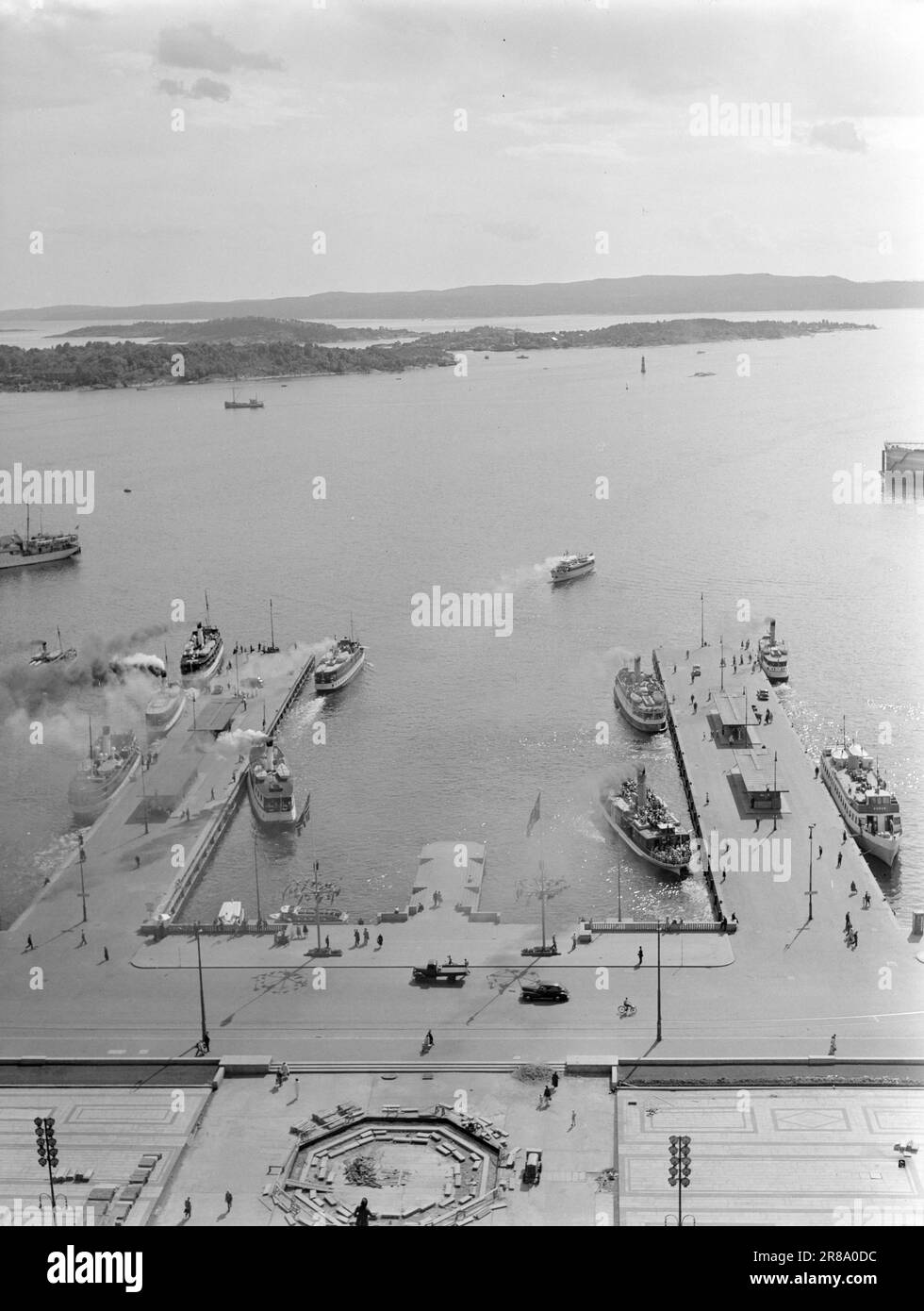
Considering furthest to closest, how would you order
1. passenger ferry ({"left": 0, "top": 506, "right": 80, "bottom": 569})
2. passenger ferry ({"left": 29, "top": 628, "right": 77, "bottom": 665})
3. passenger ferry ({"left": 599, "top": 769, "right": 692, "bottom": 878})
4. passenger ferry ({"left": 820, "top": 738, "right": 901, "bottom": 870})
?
1. passenger ferry ({"left": 0, "top": 506, "right": 80, "bottom": 569})
2. passenger ferry ({"left": 29, "top": 628, "right": 77, "bottom": 665})
3. passenger ferry ({"left": 820, "top": 738, "right": 901, "bottom": 870})
4. passenger ferry ({"left": 599, "top": 769, "right": 692, "bottom": 878})

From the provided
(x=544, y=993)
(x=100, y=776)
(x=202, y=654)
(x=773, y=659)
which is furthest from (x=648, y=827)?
(x=202, y=654)

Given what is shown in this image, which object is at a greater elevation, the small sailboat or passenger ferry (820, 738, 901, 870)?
the small sailboat

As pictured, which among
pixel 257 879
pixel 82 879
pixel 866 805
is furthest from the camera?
pixel 866 805

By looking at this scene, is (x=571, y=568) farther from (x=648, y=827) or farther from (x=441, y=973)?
(x=441, y=973)

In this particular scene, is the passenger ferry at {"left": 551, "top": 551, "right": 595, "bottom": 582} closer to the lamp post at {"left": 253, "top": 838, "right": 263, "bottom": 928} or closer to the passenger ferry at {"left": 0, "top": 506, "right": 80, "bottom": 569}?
the passenger ferry at {"left": 0, "top": 506, "right": 80, "bottom": 569}

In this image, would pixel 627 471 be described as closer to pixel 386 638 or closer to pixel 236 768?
pixel 386 638

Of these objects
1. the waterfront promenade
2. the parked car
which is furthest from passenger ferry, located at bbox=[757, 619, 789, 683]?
the parked car

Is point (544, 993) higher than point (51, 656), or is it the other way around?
point (51, 656)

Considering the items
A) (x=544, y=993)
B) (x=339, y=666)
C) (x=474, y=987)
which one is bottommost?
(x=474, y=987)
